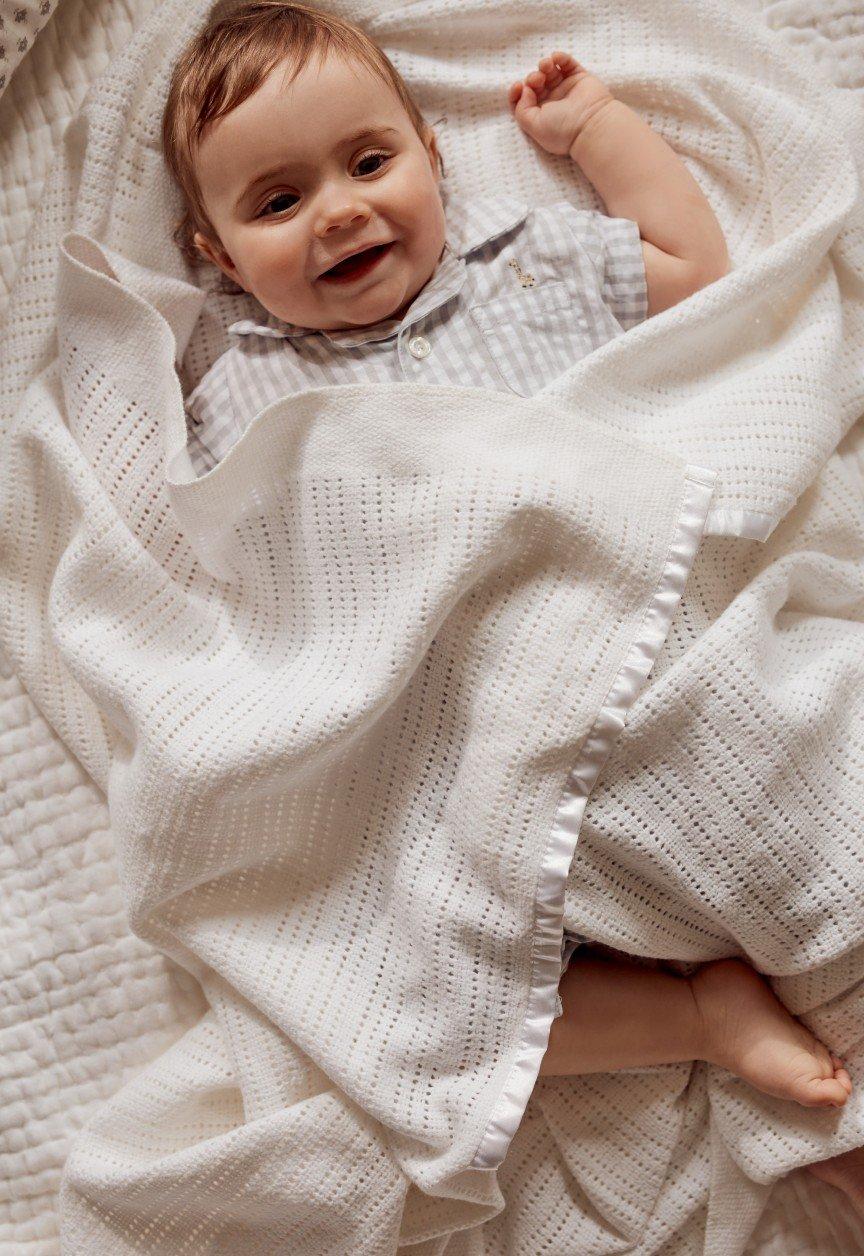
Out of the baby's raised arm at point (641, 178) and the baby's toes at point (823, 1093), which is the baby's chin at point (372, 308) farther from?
the baby's toes at point (823, 1093)

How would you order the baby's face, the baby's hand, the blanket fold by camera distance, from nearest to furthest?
1. the blanket fold
2. the baby's face
3. the baby's hand

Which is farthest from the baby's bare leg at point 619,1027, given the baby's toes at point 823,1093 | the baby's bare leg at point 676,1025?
the baby's toes at point 823,1093

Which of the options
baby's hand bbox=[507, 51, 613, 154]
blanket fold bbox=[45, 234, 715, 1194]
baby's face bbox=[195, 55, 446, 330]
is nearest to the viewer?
blanket fold bbox=[45, 234, 715, 1194]

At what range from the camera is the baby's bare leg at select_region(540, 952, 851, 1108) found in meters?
1.05

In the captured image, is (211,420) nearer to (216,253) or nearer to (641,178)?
(216,253)

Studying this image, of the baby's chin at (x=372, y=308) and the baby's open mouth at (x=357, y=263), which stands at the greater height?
the baby's open mouth at (x=357, y=263)

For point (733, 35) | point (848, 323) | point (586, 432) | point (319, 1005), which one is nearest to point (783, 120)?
point (733, 35)

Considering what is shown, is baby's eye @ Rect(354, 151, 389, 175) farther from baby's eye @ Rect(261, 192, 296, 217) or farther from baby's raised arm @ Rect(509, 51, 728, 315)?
baby's raised arm @ Rect(509, 51, 728, 315)

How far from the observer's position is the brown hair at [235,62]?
1.11 meters

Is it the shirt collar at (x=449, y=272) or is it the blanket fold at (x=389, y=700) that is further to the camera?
the shirt collar at (x=449, y=272)

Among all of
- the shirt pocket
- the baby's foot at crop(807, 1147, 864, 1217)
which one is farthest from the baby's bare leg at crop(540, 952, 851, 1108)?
the shirt pocket

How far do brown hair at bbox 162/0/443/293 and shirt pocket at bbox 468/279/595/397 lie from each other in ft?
0.69

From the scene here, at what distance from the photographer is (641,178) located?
120 cm

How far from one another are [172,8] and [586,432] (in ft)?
2.14
